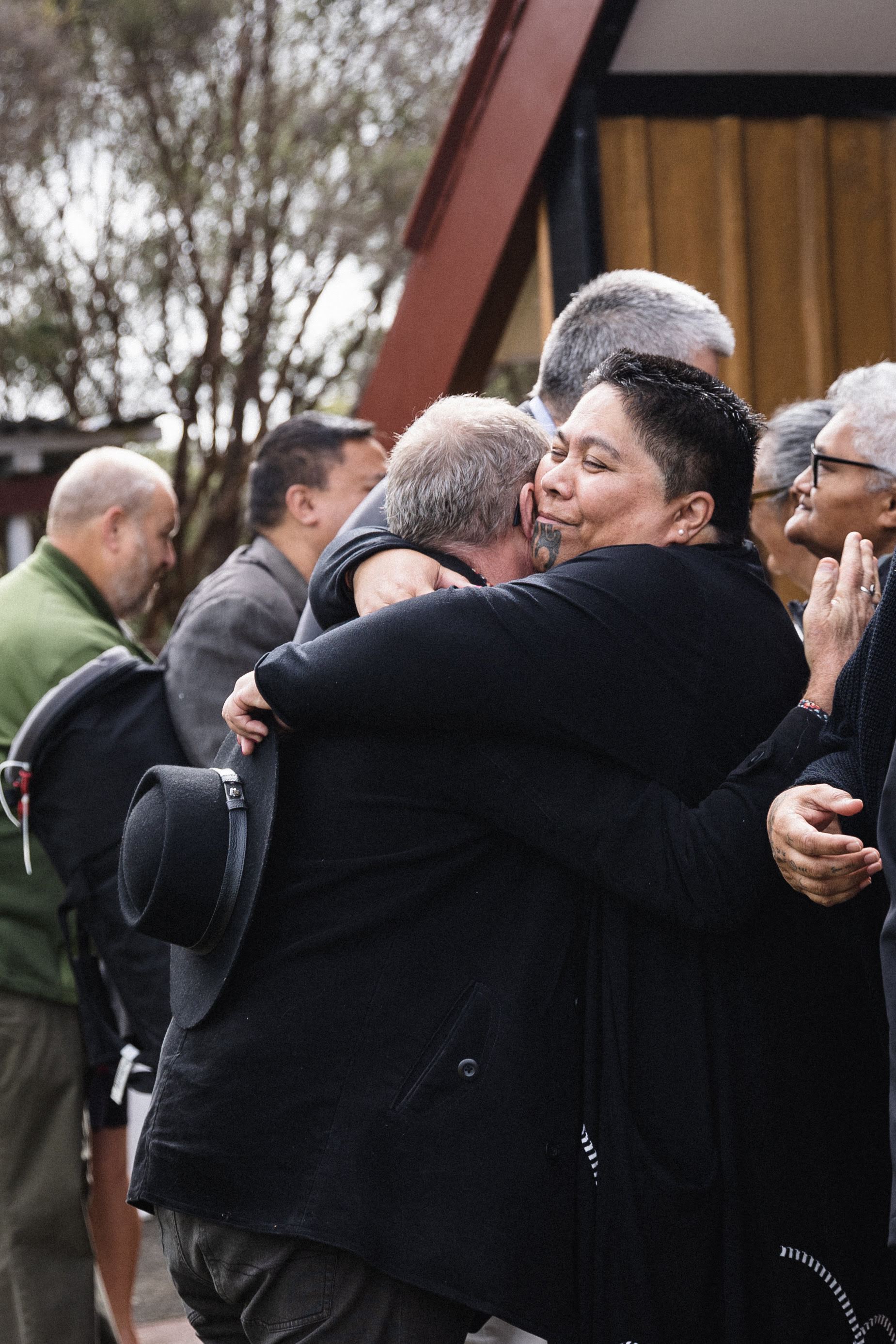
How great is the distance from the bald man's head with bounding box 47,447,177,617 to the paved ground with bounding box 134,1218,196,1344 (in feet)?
6.05

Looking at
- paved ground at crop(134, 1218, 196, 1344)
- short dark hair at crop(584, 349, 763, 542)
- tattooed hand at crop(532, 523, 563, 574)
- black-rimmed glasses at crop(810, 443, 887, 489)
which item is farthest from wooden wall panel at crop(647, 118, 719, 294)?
paved ground at crop(134, 1218, 196, 1344)

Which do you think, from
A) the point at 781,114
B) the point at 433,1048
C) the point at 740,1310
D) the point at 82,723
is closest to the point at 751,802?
the point at 433,1048

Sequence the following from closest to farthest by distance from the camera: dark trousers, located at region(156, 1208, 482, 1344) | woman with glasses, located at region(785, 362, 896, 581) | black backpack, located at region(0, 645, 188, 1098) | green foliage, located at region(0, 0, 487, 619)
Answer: dark trousers, located at region(156, 1208, 482, 1344), woman with glasses, located at region(785, 362, 896, 581), black backpack, located at region(0, 645, 188, 1098), green foliage, located at region(0, 0, 487, 619)

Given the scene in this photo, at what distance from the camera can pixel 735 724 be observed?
215cm

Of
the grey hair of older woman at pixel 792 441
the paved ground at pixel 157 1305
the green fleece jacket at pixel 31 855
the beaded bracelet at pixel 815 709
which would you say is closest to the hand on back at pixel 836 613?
the beaded bracelet at pixel 815 709

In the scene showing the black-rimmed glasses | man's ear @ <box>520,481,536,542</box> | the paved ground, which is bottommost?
the paved ground

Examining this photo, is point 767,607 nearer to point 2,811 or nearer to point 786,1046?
point 786,1046

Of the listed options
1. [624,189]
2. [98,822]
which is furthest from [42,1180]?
[624,189]

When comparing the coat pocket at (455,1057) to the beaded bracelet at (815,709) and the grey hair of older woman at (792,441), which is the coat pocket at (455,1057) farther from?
the grey hair of older woman at (792,441)

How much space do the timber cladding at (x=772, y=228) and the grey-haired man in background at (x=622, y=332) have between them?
1413 millimetres

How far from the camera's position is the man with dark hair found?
3.80 m

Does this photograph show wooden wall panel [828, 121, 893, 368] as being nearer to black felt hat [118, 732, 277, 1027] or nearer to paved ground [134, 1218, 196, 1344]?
black felt hat [118, 732, 277, 1027]

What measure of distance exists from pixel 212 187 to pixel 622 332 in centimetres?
1430

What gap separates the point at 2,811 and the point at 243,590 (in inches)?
34.0
